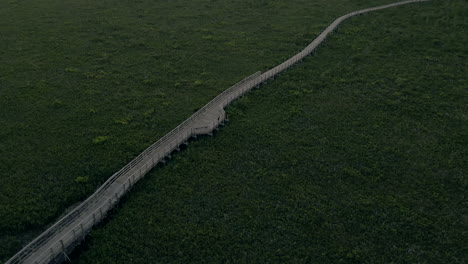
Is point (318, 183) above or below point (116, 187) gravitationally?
below

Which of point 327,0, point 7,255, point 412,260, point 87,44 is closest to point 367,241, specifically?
point 412,260

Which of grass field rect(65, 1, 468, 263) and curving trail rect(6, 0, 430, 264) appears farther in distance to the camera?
grass field rect(65, 1, 468, 263)

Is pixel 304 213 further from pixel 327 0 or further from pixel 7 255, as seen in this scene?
pixel 327 0

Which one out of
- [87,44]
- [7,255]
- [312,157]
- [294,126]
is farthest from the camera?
[87,44]

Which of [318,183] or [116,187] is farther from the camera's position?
[318,183]
